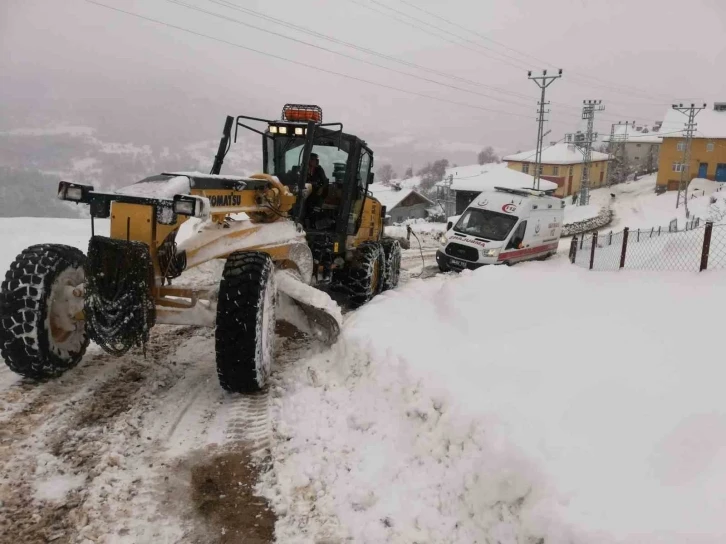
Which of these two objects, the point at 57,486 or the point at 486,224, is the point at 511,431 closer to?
the point at 57,486

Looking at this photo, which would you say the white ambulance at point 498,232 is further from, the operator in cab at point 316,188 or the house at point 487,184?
the house at point 487,184

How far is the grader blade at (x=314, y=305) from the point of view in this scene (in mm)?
5793

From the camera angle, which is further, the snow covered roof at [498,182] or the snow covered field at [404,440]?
the snow covered roof at [498,182]

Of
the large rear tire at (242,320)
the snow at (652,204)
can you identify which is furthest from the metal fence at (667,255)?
the snow at (652,204)

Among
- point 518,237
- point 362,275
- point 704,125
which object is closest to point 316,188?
point 362,275

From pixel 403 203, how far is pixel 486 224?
32498mm

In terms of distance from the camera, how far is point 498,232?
1394cm

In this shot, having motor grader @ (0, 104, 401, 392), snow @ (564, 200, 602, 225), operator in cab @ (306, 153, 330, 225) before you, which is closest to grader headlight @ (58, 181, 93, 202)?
motor grader @ (0, 104, 401, 392)

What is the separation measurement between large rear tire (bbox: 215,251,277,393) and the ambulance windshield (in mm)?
9809

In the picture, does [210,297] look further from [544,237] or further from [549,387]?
[544,237]

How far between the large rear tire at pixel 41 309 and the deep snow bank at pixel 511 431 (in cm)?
212

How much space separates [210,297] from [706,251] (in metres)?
6.99

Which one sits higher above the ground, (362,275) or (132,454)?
(362,275)

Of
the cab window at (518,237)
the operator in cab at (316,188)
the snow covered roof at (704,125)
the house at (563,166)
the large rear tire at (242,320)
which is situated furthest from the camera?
the house at (563,166)
